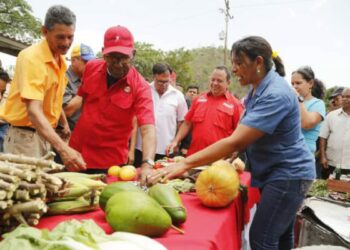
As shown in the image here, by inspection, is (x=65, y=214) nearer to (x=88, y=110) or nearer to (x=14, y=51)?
(x=88, y=110)

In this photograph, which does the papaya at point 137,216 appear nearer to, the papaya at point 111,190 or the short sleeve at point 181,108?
the papaya at point 111,190

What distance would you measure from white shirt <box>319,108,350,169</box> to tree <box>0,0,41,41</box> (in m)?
22.4

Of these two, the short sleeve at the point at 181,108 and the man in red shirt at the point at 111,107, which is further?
the short sleeve at the point at 181,108

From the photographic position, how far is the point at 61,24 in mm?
2615

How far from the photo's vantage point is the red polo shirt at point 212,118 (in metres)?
4.63

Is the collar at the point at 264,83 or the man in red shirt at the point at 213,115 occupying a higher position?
the collar at the point at 264,83

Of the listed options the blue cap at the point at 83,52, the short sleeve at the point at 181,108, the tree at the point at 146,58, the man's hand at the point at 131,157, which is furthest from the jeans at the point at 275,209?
the tree at the point at 146,58

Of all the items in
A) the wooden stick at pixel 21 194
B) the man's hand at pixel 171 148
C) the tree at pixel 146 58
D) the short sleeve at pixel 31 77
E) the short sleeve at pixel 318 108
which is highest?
the tree at pixel 146 58

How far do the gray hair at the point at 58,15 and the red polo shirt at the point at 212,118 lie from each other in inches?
95.2

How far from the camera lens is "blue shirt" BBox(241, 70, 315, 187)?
2.37 m

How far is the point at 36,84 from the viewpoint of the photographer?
2.48m

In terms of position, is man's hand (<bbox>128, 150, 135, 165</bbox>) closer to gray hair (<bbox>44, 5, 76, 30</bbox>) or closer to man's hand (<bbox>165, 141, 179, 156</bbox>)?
man's hand (<bbox>165, 141, 179, 156</bbox>)

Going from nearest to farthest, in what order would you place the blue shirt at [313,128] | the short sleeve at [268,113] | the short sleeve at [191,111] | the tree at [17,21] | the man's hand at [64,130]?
the short sleeve at [268,113], the man's hand at [64,130], the blue shirt at [313,128], the short sleeve at [191,111], the tree at [17,21]

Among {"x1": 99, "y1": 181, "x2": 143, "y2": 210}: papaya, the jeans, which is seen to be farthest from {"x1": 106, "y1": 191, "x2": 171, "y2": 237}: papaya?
the jeans
